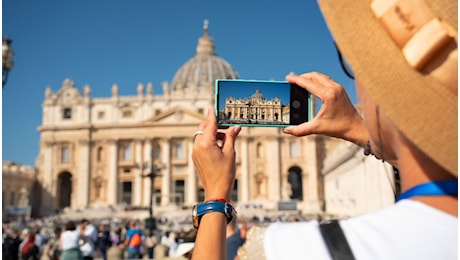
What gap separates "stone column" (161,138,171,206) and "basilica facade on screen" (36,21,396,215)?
100mm

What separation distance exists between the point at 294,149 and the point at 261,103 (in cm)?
4973

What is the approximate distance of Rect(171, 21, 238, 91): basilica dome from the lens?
7325cm

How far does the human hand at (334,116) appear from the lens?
160cm

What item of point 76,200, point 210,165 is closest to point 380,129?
point 210,165

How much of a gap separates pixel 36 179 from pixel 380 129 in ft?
176

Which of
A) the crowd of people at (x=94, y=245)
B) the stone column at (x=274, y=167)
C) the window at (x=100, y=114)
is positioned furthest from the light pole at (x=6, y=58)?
the window at (x=100, y=114)

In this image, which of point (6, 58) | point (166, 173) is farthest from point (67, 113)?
point (6, 58)

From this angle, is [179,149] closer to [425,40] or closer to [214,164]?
[214,164]

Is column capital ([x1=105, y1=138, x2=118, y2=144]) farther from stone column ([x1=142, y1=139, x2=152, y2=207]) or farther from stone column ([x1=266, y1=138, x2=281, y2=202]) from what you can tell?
stone column ([x1=266, y1=138, x2=281, y2=202])

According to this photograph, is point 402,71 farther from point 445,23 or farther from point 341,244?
point 341,244

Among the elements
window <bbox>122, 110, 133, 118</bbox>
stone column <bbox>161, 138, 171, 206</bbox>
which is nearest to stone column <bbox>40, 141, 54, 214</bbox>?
window <bbox>122, 110, 133, 118</bbox>

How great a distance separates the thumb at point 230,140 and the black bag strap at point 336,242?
472 millimetres

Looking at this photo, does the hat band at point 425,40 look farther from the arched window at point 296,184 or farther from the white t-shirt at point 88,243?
the arched window at point 296,184

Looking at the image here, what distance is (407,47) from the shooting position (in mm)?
848
